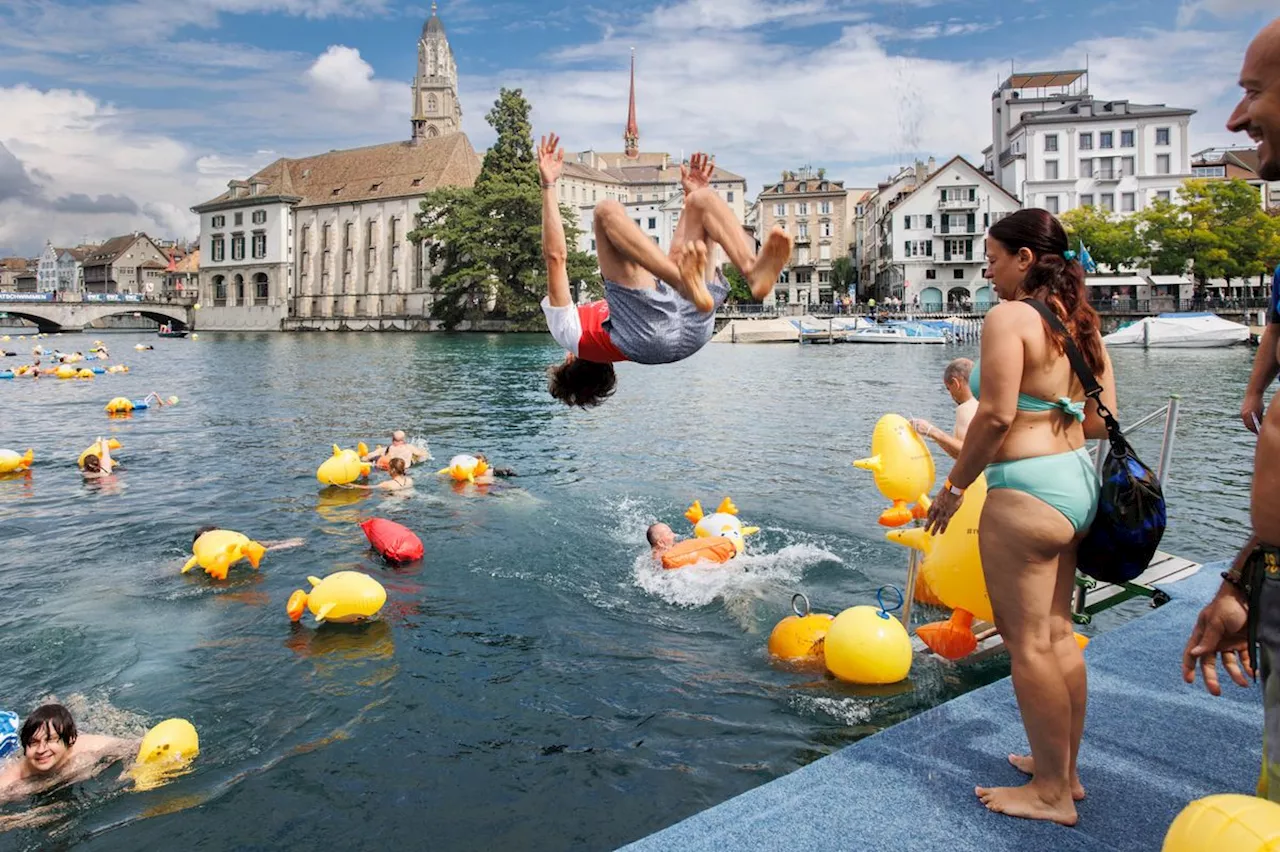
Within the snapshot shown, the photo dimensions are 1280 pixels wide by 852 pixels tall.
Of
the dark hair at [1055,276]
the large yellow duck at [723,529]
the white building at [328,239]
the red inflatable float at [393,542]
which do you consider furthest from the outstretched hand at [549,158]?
the white building at [328,239]

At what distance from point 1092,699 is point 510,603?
23.0ft

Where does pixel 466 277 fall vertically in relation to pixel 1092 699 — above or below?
above

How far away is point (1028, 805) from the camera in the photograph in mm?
4375

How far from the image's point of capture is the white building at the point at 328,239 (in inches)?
4820

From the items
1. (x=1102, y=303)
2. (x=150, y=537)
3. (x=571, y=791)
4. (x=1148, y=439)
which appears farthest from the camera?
(x=1102, y=303)

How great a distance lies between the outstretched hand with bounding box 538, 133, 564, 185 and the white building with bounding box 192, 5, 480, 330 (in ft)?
372

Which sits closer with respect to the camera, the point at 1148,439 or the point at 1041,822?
the point at 1041,822

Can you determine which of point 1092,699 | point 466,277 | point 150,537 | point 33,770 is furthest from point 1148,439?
point 466,277

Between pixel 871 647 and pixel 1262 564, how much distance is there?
4.76 meters

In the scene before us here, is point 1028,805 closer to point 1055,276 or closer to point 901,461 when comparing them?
Answer: point 1055,276

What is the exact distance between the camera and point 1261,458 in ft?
10.1

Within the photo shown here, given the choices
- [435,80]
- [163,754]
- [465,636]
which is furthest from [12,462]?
[435,80]

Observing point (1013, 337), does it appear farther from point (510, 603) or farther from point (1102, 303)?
point (1102, 303)

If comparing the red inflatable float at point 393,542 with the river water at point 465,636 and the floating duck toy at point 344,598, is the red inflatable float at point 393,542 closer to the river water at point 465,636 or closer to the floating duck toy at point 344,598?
the river water at point 465,636
